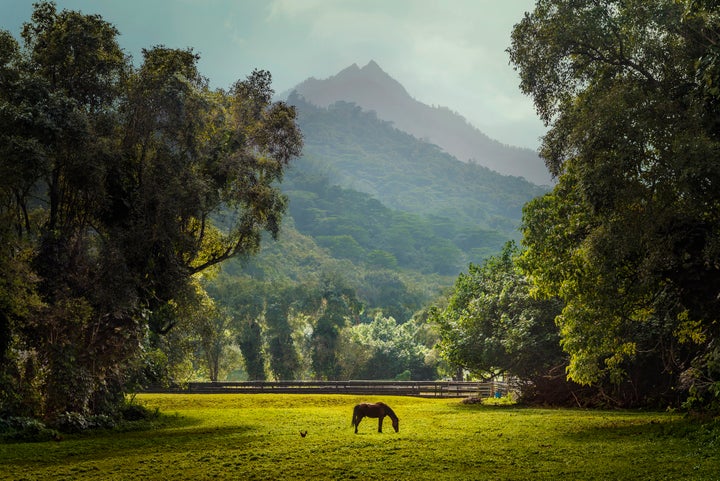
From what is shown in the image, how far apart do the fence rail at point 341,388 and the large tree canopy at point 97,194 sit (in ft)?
71.0

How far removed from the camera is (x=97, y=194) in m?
22.4

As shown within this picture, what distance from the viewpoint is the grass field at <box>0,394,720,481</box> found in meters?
13.0

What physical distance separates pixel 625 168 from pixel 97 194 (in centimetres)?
1625

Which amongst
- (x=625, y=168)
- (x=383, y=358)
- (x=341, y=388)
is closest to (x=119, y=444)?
(x=625, y=168)

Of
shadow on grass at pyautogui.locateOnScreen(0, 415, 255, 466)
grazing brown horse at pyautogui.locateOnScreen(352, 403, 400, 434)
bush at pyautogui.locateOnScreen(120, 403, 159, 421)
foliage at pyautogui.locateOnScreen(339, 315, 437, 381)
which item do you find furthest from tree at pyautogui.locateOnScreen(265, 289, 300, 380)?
grazing brown horse at pyautogui.locateOnScreen(352, 403, 400, 434)

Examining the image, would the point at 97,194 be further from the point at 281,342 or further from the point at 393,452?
the point at 281,342

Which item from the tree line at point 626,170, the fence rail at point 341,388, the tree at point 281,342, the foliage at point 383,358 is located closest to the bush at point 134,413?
the tree line at point 626,170

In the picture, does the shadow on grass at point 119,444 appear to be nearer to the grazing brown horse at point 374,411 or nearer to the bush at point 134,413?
the bush at point 134,413

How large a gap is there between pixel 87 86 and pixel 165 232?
223 inches

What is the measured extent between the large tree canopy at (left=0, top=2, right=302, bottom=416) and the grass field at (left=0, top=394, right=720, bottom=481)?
2.82 meters

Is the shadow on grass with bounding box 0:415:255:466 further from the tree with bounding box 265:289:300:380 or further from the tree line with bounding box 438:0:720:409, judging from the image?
the tree with bounding box 265:289:300:380

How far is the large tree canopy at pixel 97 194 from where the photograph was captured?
65.9ft

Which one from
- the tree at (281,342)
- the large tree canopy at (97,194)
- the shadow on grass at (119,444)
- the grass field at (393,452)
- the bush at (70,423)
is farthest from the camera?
the tree at (281,342)

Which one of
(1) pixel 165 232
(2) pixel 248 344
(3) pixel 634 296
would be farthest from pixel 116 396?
(2) pixel 248 344
